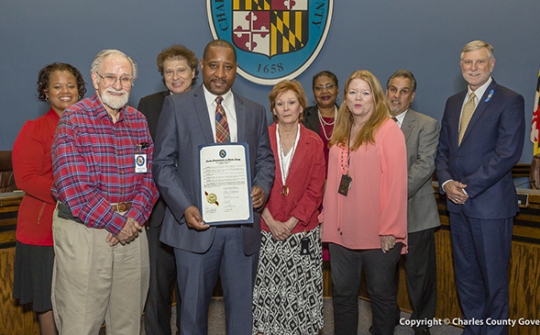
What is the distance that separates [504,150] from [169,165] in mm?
1894

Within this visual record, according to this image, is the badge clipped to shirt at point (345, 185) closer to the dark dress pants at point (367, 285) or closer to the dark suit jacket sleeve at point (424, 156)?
the dark dress pants at point (367, 285)

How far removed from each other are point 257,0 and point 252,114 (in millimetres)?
2427

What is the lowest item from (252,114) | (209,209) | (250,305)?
(250,305)

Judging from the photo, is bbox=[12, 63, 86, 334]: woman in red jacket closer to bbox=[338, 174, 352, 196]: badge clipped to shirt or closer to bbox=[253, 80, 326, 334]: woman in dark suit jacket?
bbox=[253, 80, 326, 334]: woman in dark suit jacket

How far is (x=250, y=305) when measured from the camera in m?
2.56

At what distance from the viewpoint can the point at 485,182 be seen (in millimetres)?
2955

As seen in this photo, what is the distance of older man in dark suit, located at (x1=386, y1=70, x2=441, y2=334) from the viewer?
335 centimetres

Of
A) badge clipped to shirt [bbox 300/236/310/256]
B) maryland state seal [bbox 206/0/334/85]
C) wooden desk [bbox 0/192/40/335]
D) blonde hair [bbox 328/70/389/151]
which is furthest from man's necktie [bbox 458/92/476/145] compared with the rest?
→ wooden desk [bbox 0/192/40/335]

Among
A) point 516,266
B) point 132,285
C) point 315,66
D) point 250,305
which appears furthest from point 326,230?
point 315,66

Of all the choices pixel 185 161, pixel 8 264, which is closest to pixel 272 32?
pixel 185 161

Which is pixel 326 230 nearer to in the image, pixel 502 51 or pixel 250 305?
pixel 250 305

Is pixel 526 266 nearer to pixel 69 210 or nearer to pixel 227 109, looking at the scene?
pixel 227 109

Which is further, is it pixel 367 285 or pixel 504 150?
pixel 504 150

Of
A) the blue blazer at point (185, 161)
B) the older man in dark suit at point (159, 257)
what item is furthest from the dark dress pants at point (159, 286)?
the blue blazer at point (185, 161)
